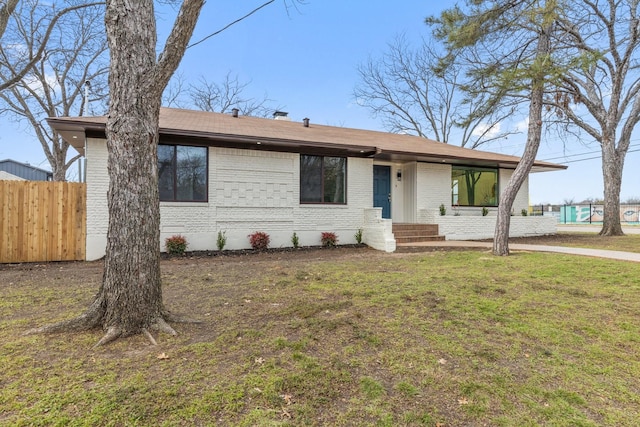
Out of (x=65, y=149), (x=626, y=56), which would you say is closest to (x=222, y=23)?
(x=626, y=56)

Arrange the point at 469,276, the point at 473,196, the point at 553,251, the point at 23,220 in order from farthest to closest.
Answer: the point at 473,196 < the point at 553,251 < the point at 23,220 < the point at 469,276

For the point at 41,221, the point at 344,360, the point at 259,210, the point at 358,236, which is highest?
the point at 259,210

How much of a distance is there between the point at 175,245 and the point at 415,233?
25.6ft

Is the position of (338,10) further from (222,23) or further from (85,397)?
(85,397)

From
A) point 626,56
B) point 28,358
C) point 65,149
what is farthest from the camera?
point 65,149

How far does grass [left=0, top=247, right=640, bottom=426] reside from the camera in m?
2.09

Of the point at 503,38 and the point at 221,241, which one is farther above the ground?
the point at 503,38

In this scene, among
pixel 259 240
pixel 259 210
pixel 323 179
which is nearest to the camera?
pixel 259 240

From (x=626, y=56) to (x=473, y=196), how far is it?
771 cm

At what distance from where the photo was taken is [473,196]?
45.9ft

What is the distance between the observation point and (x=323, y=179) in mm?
10930

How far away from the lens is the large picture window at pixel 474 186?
1356cm

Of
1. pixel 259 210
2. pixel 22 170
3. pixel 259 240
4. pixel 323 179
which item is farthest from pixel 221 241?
pixel 22 170

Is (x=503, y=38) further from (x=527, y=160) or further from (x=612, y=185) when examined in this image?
(x=612, y=185)
